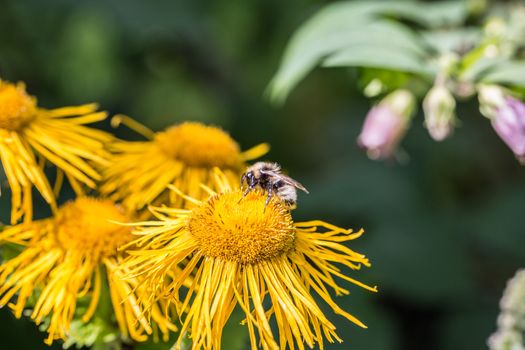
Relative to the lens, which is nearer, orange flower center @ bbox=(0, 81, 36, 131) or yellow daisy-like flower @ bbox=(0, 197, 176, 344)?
yellow daisy-like flower @ bbox=(0, 197, 176, 344)

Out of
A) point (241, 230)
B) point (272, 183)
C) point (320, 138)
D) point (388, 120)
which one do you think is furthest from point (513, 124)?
point (320, 138)

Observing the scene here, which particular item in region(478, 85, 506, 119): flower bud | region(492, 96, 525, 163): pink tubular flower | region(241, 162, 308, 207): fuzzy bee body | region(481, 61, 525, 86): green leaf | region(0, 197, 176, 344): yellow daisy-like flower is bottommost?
region(0, 197, 176, 344): yellow daisy-like flower

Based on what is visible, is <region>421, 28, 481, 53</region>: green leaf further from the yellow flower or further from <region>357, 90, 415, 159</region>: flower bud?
the yellow flower

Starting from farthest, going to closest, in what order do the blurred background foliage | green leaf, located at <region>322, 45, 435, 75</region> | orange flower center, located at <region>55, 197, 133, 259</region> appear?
the blurred background foliage, green leaf, located at <region>322, 45, 435, 75</region>, orange flower center, located at <region>55, 197, 133, 259</region>

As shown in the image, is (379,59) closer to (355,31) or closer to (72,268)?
(355,31)

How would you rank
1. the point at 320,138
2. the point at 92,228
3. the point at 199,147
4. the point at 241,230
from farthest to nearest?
the point at 320,138 < the point at 199,147 < the point at 92,228 < the point at 241,230

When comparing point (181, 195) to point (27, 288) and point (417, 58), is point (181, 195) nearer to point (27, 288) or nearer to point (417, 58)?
point (27, 288)

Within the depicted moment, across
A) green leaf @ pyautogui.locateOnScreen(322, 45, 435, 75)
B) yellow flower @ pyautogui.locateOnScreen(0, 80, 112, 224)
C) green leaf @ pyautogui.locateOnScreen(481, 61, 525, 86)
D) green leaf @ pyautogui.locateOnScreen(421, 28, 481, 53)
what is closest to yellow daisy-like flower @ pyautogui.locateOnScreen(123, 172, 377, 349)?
yellow flower @ pyautogui.locateOnScreen(0, 80, 112, 224)
